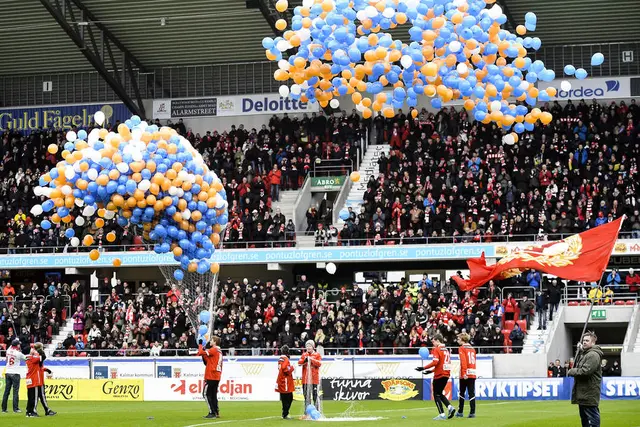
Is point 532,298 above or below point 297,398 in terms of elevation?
→ above

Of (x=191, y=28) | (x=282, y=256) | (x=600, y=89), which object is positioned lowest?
(x=282, y=256)

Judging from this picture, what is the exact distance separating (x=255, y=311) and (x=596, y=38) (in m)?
17.1

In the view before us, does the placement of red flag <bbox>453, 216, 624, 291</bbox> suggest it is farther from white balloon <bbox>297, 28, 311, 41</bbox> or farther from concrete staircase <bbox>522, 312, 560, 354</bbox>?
concrete staircase <bbox>522, 312, 560, 354</bbox>

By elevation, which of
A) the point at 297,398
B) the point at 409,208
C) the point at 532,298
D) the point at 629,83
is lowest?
the point at 297,398

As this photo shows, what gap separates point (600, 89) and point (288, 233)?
13746mm

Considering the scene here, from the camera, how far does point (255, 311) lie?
37.8m

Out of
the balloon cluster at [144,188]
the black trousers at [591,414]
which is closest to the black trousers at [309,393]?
the balloon cluster at [144,188]

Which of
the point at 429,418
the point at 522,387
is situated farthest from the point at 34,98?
the point at 429,418

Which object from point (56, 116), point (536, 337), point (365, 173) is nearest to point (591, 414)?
point (536, 337)

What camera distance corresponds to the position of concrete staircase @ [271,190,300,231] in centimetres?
4284

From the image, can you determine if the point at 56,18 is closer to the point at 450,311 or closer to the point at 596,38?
the point at 450,311

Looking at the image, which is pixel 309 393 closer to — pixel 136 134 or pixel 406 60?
pixel 136 134

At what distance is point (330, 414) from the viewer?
2347cm

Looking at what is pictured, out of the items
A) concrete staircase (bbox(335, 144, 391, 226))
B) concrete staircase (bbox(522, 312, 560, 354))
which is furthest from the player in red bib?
concrete staircase (bbox(335, 144, 391, 226))
